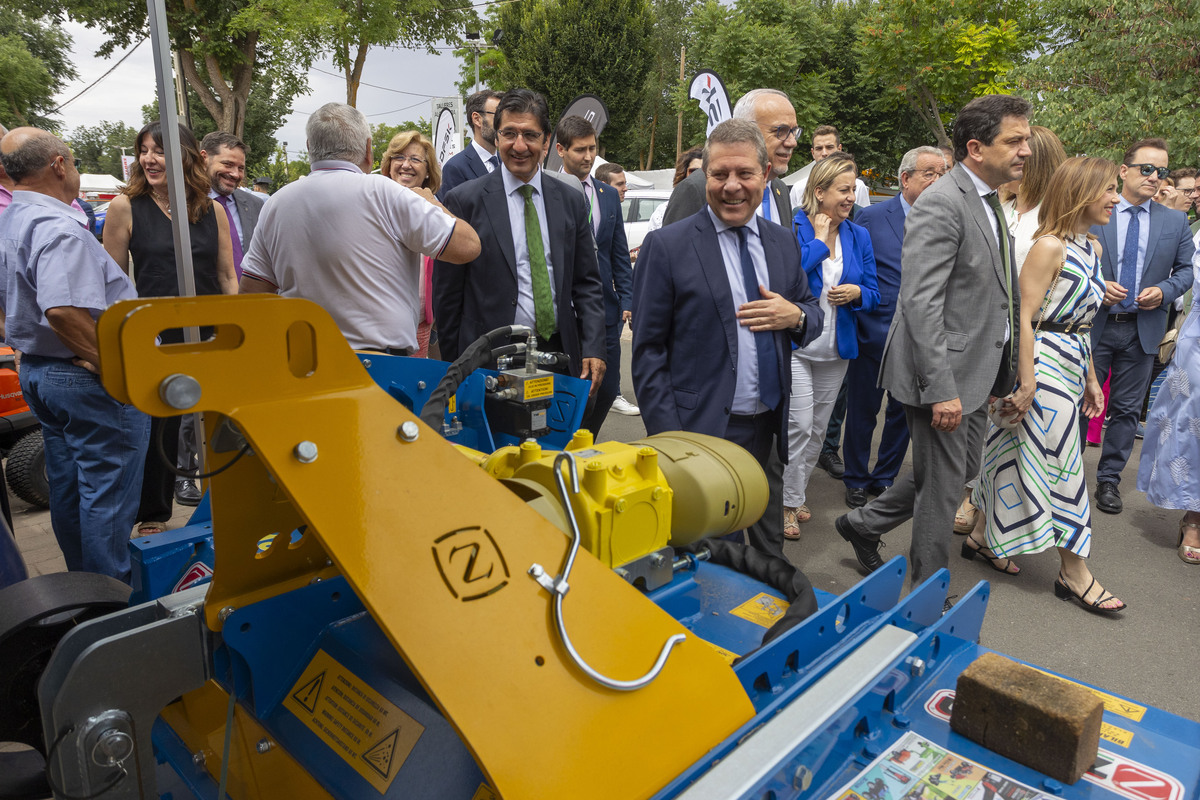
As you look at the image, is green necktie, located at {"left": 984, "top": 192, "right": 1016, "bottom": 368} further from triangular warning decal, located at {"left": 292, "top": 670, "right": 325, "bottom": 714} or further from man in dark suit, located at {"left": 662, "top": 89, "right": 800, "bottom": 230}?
triangular warning decal, located at {"left": 292, "top": 670, "right": 325, "bottom": 714}

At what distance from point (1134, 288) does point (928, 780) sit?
17.9 ft

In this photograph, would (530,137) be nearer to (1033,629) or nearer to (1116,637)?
(1033,629)

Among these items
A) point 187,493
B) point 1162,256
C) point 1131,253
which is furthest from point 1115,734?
point 1162,256

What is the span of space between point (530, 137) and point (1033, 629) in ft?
11.1

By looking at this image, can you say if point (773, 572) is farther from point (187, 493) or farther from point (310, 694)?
point (187, 493)

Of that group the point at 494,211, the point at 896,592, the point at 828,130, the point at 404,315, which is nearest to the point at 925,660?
the point at 896,592

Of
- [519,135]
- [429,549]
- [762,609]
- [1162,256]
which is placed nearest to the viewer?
[429,549]

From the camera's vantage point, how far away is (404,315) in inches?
126

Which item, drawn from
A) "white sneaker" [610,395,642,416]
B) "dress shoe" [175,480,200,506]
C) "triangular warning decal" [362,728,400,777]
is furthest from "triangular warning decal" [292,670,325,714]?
"white sneaker" [610,395,642,416]

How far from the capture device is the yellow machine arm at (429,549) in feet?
3.46

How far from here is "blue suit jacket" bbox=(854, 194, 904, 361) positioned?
495 cm

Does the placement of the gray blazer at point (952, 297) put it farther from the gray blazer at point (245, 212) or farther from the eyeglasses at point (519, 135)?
the gray blazer at point (245, 212)

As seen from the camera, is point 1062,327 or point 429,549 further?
point 1062,327

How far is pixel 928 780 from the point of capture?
1.46m
